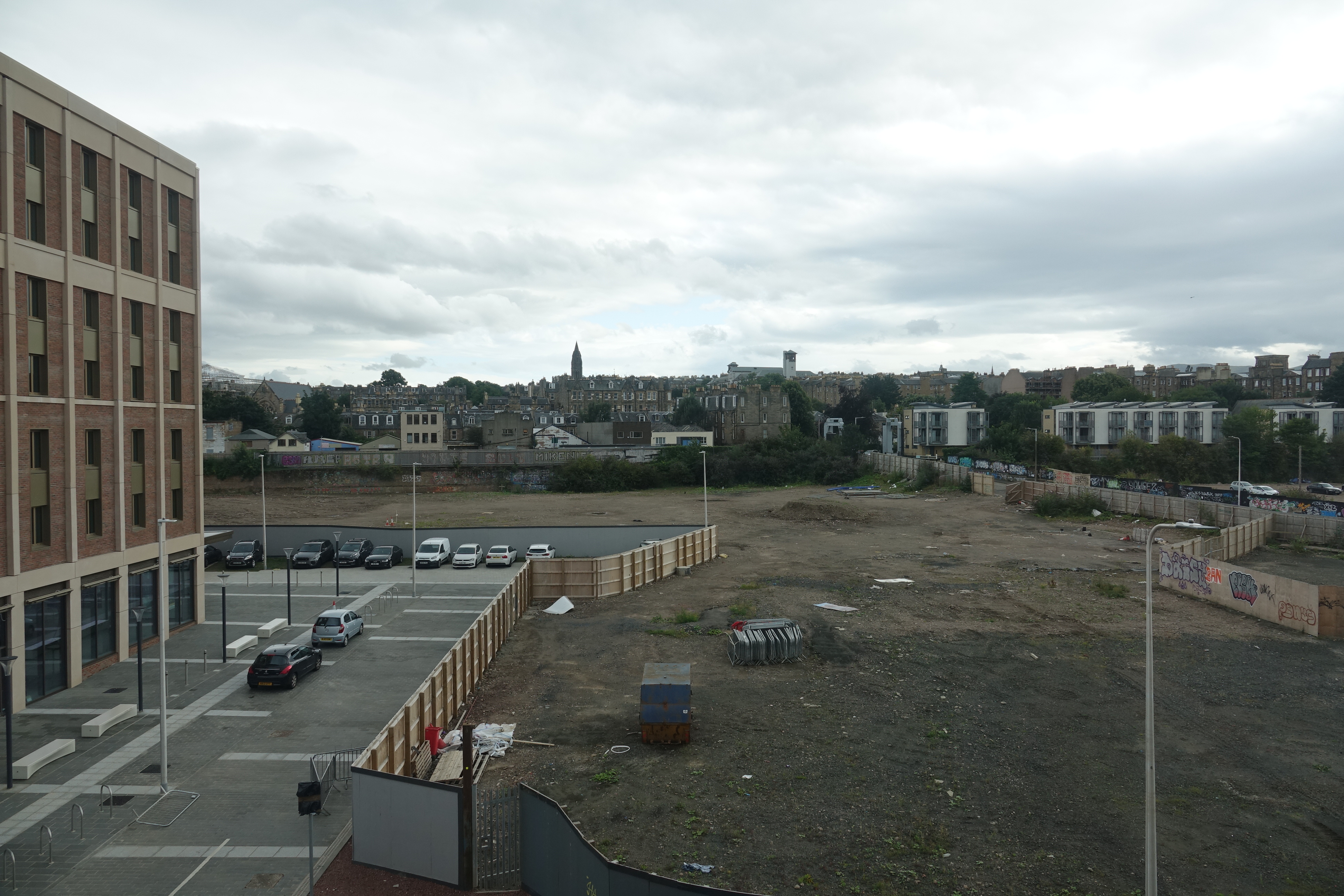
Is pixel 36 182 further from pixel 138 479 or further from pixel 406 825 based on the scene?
pixel 406 825

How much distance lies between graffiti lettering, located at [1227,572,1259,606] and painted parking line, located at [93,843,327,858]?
112 feet

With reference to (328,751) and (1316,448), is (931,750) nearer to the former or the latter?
(328,751)

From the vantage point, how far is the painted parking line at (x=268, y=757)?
1855 cm

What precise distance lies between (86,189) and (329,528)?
24200 mm

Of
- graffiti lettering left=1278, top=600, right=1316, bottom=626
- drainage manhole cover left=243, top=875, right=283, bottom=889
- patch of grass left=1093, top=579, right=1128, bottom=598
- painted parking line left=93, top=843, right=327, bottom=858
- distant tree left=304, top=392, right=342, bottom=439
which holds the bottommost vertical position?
painted parking line left=93, top=843, right=327, bottom=858

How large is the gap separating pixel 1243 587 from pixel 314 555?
148ft

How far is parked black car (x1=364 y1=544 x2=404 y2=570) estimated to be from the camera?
42812mm

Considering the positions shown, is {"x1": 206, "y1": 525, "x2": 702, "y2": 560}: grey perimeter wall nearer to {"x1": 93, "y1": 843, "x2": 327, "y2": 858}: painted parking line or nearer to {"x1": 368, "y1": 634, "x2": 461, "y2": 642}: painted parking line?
{"x1": 368, "y1": 634, "x2": 461, "y2": 642}: painted parking line

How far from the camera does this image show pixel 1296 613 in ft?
95.2

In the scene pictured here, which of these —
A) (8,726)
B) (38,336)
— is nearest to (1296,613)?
(8,726)

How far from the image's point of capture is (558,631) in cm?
2978

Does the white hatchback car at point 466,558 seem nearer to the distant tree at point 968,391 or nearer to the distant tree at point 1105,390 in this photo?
the distant tree at point 1105,390

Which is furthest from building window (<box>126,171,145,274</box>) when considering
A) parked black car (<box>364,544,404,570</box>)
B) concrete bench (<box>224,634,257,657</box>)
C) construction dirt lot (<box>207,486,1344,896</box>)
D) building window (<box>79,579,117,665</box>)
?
construction dirt lot (<box>207,486,1344,896</box>)

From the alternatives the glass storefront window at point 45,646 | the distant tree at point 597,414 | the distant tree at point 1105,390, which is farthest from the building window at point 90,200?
the distant tree at point 1105,390
